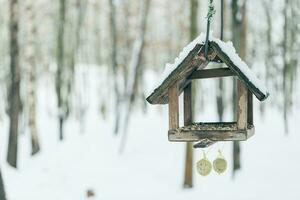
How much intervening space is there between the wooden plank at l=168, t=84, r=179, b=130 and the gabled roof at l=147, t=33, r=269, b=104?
0.21 feet

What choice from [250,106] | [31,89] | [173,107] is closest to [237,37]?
[31,89]

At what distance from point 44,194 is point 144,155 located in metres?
5.23

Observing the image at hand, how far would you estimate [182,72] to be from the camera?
5.48 m

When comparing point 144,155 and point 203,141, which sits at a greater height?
point 203,141

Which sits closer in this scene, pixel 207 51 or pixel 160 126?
pixel 207 51

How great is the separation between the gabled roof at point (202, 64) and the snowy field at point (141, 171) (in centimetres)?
674

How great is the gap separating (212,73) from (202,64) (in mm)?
241

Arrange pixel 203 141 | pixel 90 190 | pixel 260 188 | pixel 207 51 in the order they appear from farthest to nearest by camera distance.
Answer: pixel 90 190
pixel 260 188
pixel 203 141
pixel 207 51

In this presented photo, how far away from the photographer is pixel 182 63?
5.39 m

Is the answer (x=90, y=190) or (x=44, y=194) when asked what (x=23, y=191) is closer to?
(x=44, y=194)

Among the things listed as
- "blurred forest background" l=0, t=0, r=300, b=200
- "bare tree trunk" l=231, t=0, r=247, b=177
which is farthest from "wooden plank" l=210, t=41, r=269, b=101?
"bare tree trunk" l=231, t=0, r=247, b=177

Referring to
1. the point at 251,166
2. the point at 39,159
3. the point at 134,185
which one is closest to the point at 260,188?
the point at 251,166

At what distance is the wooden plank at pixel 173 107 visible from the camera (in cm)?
554

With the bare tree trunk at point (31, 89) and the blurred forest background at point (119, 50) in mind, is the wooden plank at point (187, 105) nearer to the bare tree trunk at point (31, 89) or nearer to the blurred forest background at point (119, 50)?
the blurred forest background at point (119, 50)
